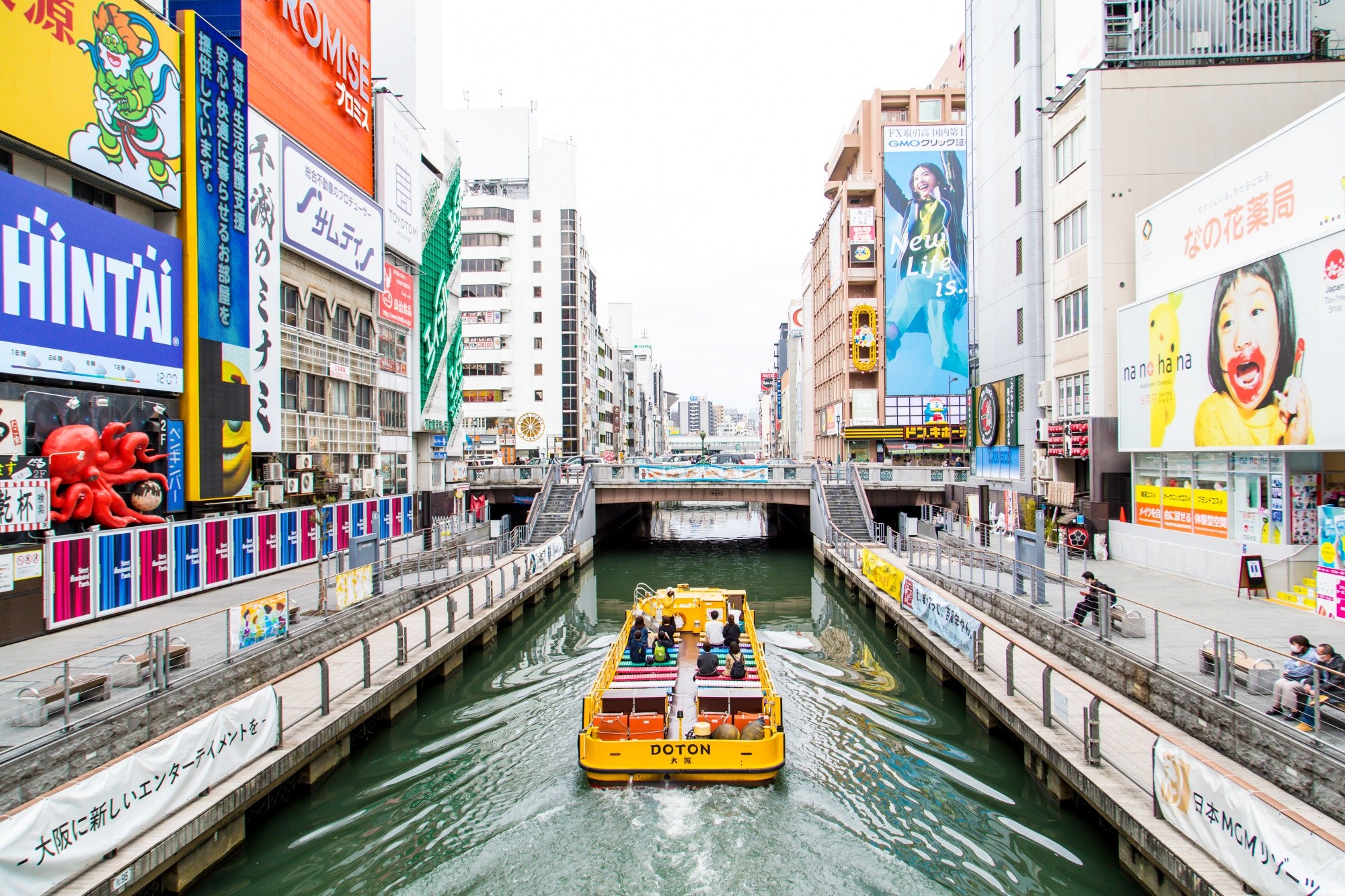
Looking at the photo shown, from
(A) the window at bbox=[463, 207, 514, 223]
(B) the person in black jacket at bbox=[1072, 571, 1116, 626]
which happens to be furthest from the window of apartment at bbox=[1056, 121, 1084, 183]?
(A) the window at bbox=[463, 207, 514, 223]

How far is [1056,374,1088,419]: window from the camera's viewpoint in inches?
1195

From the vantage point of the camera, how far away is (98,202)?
66.7ft

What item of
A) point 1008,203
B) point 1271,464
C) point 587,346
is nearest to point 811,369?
point 587,346

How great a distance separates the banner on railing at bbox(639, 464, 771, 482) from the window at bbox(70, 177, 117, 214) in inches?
1124

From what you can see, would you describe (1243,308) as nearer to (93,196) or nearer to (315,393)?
(93,196)

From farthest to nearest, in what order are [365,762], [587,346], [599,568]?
[587,346], [599,568], [365,762]

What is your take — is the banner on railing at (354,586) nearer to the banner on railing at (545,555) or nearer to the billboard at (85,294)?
the billboard at (85,294)

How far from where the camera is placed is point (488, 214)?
283 feet

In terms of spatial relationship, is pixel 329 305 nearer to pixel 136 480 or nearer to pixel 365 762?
pixel 136 480

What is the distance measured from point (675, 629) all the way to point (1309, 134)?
1957 cm

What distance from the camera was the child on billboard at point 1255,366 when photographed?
18.5 metres

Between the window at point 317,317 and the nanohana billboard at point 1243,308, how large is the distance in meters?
29.8

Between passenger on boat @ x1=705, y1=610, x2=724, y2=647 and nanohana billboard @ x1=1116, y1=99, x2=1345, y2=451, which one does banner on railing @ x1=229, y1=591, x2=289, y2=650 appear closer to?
passenger on boat @ x1=705, y1=610, x2=724, y2=647

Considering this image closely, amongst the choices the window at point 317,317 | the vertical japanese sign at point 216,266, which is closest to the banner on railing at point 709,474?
the window at point 317,317
